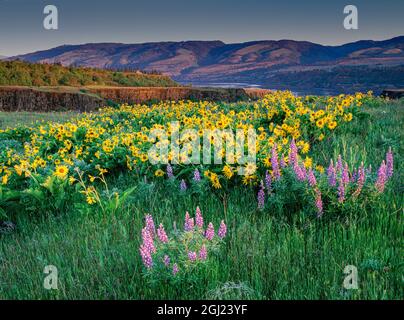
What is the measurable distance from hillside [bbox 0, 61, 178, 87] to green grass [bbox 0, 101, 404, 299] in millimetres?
26988

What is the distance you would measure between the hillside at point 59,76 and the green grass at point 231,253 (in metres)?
27.0

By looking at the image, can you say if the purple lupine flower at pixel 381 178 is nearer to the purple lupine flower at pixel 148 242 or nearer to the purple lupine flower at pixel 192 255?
the purple lupine flower at pixel 192 255

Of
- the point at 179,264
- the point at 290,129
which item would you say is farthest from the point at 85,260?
the point at 290,129

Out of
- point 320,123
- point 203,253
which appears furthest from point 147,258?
point 320,123

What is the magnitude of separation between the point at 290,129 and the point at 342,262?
140 inches

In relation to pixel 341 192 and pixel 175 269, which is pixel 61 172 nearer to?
pixel 175 269

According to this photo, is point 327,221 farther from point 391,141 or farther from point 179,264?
point 391,141

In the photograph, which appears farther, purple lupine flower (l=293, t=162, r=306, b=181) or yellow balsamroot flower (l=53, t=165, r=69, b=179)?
yellow balsamroot flower (l=53, t=165, r=69, b=179)

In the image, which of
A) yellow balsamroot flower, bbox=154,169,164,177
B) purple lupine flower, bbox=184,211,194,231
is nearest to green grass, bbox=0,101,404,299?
purple lupine flower, bbox=184,211,194,231

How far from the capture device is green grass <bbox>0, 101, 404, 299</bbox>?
2.88m

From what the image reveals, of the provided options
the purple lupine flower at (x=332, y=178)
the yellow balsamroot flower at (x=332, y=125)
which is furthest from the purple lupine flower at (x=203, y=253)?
the yellow balsamroot flower at (x=332, y=125)

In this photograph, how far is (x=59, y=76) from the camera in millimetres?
31406

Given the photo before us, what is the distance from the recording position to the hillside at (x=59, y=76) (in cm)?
2933

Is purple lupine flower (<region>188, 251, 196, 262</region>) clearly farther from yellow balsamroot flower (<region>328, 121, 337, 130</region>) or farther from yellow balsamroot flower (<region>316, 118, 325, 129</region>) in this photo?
yellow balsamroot flower (<region>328, 121, 337, 130</region>)
